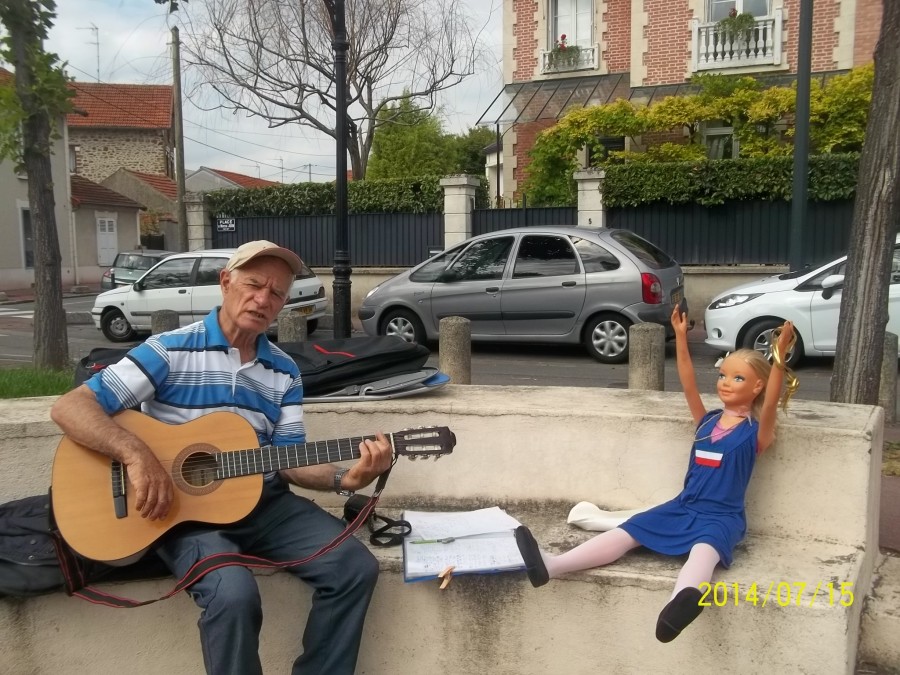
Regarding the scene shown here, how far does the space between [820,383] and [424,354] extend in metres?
6.61

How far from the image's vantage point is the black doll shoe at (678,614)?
2.80m

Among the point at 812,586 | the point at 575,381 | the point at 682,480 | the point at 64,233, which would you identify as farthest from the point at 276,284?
the point at 64,233

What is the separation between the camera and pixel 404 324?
11.9 meters

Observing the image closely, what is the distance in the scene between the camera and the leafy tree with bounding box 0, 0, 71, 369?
7.13m

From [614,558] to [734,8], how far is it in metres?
18.7

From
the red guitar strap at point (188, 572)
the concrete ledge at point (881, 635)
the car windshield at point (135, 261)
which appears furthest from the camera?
the car windshield at point (135, 261)

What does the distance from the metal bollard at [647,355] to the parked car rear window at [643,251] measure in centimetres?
497

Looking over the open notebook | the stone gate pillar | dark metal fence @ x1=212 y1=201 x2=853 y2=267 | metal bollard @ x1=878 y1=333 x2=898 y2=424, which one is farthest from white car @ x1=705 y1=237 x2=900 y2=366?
the open notebook

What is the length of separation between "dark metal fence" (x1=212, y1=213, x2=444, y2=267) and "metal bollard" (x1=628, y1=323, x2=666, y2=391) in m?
11.3

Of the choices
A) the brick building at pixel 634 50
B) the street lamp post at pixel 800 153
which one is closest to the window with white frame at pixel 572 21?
the brick building at pixel 634 50

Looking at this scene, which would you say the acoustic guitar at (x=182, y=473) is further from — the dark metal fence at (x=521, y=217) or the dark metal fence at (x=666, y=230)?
the dark metal fence at (x=521, y=217)

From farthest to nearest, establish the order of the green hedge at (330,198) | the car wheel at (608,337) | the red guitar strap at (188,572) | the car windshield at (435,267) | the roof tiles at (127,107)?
1. the roof tiles at (127,107)
2. the green hedge at (330,198)
3. the car windshield at (435,267)
4. the car wheel at (608,337)
5. the red guitar strap at (188,572)

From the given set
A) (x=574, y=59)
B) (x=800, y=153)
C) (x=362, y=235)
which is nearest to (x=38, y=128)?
(x=800, y=153)

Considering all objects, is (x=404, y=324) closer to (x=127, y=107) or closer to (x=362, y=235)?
(x=362, y=235)
